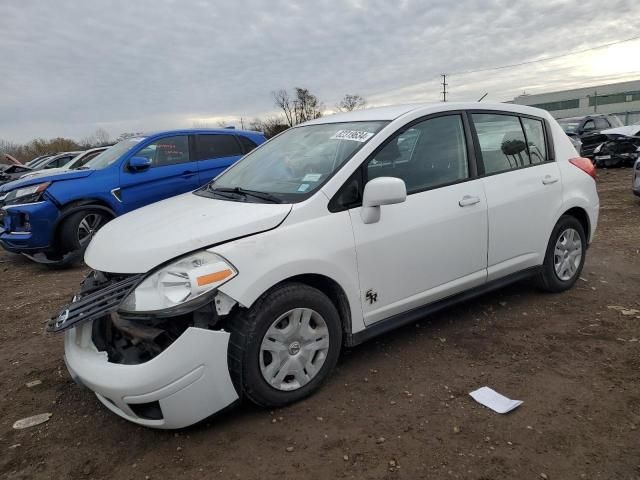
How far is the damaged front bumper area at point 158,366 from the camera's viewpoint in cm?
238

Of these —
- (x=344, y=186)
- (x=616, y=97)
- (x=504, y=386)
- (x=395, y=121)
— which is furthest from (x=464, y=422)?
(x=616, y=97)

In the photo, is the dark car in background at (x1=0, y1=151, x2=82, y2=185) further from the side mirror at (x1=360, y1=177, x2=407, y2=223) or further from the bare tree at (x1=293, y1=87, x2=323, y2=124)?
the bare tree at (x1=293, y1=87, x2=323, y2=124)

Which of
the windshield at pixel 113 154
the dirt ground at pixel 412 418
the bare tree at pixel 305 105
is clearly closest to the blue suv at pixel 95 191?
the windshield at pixel 113 154

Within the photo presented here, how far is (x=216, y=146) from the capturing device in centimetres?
762

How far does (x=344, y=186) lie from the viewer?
3000 millimetres

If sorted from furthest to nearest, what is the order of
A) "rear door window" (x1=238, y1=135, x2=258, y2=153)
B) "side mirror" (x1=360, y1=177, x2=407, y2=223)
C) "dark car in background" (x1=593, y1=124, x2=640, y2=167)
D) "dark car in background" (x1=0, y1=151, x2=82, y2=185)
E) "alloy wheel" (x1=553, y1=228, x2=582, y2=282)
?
"dark car in background" (x1=0, y1=151, x2=82, y2=185), "dark car in background" (x1=593, y1=124, x2=640, y2=167), "rear door window" (x1=238, y1=135, x2=258, y2=153), "alloy wheel" (x1=553, y1=228, x2=582, y2=282), "side mirror" (x1=360, y1=177, x2=407, y2=223)

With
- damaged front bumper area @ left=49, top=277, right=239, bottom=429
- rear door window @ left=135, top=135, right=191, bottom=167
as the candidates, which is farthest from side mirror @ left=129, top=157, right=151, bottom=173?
damaged front bumper area @ left=49, top=277, right=239, bottom=429

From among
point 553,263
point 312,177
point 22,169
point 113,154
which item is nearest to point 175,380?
point 312,177

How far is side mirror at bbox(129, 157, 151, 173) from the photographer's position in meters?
6.63

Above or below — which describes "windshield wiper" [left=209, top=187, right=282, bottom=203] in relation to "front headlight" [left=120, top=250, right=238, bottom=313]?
above

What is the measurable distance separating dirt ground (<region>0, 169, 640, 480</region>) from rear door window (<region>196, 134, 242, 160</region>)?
4.04 meters

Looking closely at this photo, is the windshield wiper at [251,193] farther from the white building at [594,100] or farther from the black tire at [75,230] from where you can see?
the white building at [594,100]

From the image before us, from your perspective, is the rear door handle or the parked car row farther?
the parked car row

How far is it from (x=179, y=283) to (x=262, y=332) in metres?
0.51
